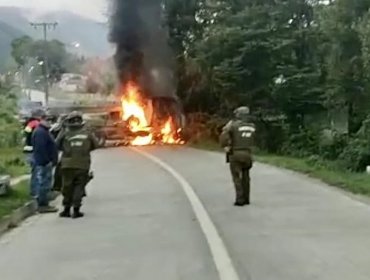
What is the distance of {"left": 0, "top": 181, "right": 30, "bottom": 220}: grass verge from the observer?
15.5 metres

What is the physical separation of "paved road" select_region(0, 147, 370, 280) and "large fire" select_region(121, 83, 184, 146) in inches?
1089

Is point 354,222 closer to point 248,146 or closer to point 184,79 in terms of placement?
point 248,146

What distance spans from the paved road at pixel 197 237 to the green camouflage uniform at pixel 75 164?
1.58 feet

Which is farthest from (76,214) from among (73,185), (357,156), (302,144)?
(302,144)

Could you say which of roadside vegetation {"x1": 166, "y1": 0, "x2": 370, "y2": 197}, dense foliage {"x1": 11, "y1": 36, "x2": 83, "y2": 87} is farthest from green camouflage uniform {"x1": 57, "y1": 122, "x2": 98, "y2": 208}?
dense foliage {"x1": 11, "y1": 36, "x2": 83, "y2": 87}

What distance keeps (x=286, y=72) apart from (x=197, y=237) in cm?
2787

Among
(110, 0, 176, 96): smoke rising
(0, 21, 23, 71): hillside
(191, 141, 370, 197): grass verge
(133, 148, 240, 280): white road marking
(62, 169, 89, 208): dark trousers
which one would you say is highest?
(0, 21, 23, 71): hillside

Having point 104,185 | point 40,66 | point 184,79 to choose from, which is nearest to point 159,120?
point 184,79

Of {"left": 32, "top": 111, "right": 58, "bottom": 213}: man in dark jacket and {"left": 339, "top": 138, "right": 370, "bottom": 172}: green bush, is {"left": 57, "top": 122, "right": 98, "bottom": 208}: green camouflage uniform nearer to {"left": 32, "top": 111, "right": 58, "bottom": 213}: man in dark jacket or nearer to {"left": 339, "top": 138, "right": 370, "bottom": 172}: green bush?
{"left": 32, "top": 111, "right": 58, "bottom": 213}: man in dark jacket

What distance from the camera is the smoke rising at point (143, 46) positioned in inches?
1850

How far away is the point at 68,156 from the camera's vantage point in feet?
49.7

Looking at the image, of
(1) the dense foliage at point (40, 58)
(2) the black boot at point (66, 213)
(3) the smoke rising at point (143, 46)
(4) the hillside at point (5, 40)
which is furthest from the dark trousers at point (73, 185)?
(4) the hillside at point (5, 40)

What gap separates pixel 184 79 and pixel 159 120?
3.35 m

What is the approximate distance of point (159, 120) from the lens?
165 feet
